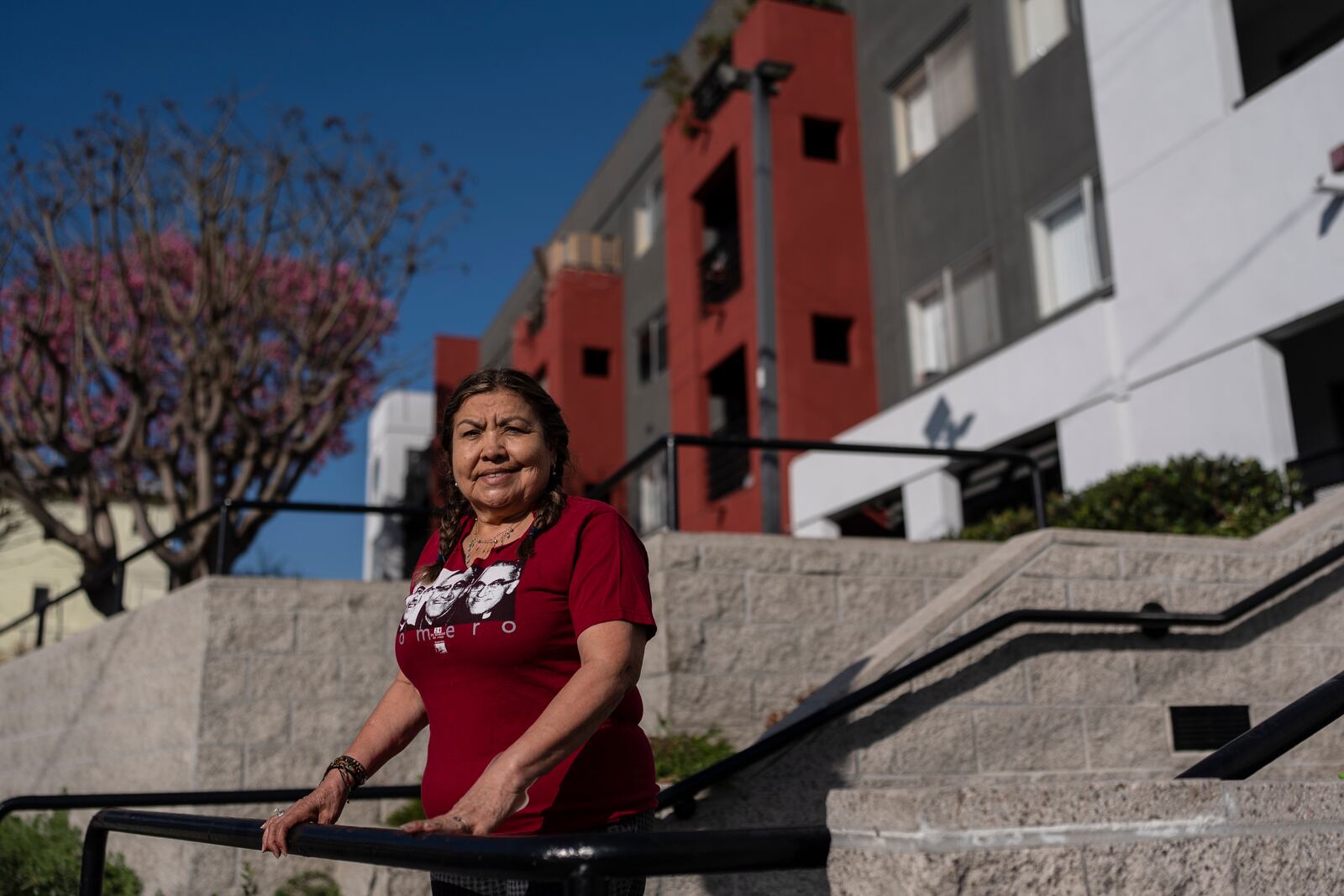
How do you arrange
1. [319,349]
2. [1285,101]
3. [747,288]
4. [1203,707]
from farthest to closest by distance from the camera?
[747,288] < [319,349] < [1285,101] < [1203,707]

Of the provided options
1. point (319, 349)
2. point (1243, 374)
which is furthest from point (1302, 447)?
point (319, 349)

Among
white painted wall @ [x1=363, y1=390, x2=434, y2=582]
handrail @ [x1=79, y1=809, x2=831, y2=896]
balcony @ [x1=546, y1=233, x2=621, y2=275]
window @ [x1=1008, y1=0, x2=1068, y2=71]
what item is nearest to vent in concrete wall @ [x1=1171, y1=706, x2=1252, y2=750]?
handrail @ [x1=79, y1=809, x2=831, y2=896]

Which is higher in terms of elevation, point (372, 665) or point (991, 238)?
point (991, 238)

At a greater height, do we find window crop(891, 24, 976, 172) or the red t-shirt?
window crop(891, 24, 976, 172)

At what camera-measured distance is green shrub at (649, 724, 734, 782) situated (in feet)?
19.9

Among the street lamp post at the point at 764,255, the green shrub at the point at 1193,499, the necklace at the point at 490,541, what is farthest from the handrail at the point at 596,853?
the street lamp post at the point at 764,255

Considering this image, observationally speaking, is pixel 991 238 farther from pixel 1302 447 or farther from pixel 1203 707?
pixel 1203 707

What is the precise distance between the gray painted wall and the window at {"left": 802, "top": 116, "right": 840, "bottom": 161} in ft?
1.78

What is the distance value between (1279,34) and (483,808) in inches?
527

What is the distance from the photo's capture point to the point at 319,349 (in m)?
16.8

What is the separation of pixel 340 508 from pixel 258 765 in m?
1.73

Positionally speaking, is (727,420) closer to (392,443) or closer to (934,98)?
(934,98)

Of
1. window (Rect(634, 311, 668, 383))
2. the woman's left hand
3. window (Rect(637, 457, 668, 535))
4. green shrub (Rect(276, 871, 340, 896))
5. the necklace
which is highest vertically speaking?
window (Rect(634, 311, 668, 383))

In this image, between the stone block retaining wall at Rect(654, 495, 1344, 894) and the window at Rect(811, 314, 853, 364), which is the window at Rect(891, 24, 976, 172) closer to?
the window at Rect(811, 314, 853, 364)
